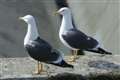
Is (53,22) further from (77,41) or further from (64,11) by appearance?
(77,41)

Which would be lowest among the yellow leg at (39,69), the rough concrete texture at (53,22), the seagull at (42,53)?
the yellow leg at (39,69)

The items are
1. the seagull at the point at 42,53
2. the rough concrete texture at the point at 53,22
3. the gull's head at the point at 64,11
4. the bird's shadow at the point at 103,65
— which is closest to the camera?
the seagull at the point at 42,53

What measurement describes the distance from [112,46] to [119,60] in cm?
198

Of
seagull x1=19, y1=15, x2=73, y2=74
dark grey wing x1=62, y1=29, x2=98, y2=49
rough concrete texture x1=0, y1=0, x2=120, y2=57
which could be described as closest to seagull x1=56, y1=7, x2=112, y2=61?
dark grey wing x1=62, y1=29, x2=98, y2=49

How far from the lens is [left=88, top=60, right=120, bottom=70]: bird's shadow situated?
243 inches

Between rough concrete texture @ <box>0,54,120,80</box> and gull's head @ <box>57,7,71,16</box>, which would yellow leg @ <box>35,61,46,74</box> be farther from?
gull's head @ <box>57,7,71,16</box>

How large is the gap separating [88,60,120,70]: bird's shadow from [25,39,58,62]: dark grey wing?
1.71ft

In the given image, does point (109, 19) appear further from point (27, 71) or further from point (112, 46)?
point (27, 71)

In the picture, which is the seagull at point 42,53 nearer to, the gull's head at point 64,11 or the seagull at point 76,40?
the seagull at point 76,40

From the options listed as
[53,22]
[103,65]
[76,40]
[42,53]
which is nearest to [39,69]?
[42,53]

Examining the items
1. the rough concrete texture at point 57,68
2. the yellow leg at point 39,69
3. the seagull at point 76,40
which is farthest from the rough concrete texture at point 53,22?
the yellow leg at point 39,69

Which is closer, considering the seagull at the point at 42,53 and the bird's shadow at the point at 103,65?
the seagull at the point at 42,53

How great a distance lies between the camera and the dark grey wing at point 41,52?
19.4 ft

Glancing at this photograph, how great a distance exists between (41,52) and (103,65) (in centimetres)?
72
